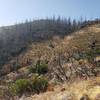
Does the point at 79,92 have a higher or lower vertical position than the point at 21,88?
higher

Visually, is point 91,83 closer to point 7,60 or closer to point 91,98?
point 91,98

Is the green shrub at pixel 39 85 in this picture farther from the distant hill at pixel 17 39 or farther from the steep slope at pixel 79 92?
the distant hill at pixel 17 39

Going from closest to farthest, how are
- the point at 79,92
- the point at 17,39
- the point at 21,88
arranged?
the point at 79,92, the point at 21,88, the point at 17,39

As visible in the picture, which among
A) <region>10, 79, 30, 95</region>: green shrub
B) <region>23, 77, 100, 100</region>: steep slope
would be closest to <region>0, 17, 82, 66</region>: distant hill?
<region>10, 79, 30, 95</region>: green shrub

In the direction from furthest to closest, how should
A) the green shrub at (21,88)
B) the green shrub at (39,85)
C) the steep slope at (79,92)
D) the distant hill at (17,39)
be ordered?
1. the distant hill at (17,39)
2. the green shrub at (21,88)
3. the green shrub at (39,85)
4. the steep slope at (79,92)

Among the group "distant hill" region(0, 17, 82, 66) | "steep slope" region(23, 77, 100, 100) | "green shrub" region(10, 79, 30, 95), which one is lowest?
"distant hill" region(0, 17, 82, 66)

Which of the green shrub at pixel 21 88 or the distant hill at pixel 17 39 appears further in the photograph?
the distant hill at pixel 17 39

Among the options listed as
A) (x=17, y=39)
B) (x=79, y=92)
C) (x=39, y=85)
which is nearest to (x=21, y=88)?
(x=39, y=85)

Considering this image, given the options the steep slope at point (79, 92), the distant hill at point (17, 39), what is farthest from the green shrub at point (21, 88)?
the distant hill at point (17, 39)

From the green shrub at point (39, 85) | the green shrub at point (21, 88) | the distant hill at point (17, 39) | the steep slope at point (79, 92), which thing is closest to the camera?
the steep slope at point (79, 92)

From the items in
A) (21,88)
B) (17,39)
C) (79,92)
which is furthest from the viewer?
(17,39)

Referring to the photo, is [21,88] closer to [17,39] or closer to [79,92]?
[79,92]

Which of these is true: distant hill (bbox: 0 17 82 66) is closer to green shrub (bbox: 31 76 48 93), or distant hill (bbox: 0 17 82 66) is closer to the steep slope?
green shrub (bbox: 31 76 48 93)

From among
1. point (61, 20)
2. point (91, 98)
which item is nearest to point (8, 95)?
point (91, 98)
